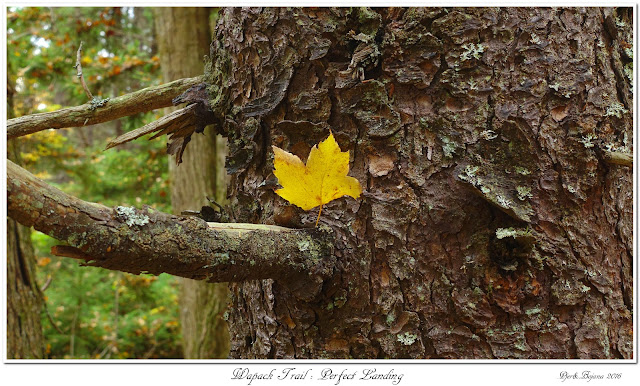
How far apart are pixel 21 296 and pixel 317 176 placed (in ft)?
9.85

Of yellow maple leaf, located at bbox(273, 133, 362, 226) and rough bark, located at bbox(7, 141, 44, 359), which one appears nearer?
yellow maple leaf, located at bbox(273, 133, 362, 226)

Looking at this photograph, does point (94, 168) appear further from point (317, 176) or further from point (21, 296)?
point (317, 176)

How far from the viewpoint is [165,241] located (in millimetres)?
764

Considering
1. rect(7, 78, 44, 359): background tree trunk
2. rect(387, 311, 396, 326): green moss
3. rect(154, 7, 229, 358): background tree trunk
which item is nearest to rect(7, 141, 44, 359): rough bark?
rect(7, 78, 44, 359): background tree trunk

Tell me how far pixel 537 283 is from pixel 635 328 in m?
0.26

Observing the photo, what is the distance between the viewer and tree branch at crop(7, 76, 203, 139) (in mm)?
1049

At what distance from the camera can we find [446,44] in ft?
3.14

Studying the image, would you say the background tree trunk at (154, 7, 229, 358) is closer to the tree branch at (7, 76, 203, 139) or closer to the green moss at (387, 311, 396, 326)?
the tree branch at (7, 76, 203, 139)

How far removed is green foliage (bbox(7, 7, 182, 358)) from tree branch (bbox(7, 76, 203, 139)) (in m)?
3.12

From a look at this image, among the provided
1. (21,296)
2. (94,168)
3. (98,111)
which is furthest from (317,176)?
(94,168)

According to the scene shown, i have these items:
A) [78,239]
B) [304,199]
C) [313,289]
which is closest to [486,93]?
[304,199]

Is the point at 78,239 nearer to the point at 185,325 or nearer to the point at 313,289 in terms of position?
the point at 313,289

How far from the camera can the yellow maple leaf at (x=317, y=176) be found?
89 centimetres

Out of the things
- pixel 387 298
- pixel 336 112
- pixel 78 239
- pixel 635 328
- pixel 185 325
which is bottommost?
pixel 185 325
